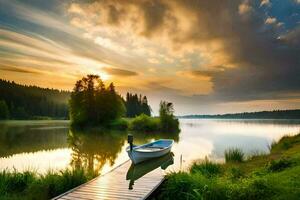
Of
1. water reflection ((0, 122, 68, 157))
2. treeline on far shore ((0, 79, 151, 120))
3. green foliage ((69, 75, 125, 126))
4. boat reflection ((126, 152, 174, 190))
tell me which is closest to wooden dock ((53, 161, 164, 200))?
boat reflection ((126, 152, 174, 190))

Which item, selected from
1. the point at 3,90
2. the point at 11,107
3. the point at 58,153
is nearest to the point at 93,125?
the point at 58,153

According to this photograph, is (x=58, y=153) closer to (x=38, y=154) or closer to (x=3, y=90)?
(x=38, y=154)

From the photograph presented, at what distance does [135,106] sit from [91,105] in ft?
187

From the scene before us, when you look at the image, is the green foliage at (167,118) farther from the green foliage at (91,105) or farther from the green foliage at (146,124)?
the green foliage at (91,105)

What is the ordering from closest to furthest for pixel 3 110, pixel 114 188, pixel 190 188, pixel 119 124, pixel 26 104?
pixel 190 188, pixel 114 188, pixel 119 124, pixel 3 110, pixel 26 104

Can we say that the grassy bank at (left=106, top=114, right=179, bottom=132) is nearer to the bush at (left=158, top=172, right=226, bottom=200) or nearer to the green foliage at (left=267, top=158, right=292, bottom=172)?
the green foliage at (left=267, top=158, right=292, bottom=172)

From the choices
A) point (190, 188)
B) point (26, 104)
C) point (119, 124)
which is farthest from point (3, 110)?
point (190, 188)

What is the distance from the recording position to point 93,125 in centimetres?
6938

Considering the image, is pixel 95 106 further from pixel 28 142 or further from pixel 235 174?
pixel 235 174

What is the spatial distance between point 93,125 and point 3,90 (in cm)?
9741

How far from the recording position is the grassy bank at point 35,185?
32.8 ft

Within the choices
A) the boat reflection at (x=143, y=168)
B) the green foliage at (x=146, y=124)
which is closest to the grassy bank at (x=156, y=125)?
the green foliage at (x=146, y=124)

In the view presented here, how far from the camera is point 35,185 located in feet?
34.2

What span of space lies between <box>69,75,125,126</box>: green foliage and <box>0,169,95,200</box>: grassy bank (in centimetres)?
5763
